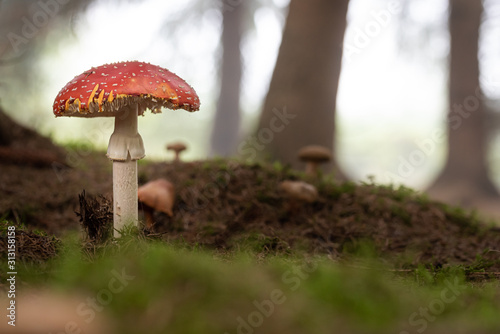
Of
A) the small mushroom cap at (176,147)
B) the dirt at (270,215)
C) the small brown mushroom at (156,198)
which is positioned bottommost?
the dirt at (270,215)

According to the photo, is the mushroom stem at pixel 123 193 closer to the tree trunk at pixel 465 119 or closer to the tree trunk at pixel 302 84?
the tree trunk at pixel 302 84

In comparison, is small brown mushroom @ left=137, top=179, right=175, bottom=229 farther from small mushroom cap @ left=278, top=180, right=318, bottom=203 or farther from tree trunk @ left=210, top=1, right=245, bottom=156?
tree trunk @ left=210, top=1, right=245, bottom=156

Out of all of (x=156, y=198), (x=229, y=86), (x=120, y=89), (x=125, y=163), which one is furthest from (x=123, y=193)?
(x=229, y=86)

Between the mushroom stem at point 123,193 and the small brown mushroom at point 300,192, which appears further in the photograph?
the small brown mushroom at point 300,192

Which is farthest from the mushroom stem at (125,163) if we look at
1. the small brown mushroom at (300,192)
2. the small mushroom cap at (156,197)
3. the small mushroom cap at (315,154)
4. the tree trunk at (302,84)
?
the tree trunk at (302,84)

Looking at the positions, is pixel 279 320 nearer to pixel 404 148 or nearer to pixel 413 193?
pixel 413 193

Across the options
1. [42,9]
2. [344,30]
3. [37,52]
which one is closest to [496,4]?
[344,30]

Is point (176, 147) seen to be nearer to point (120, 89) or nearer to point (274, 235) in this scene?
point (274, 235)
